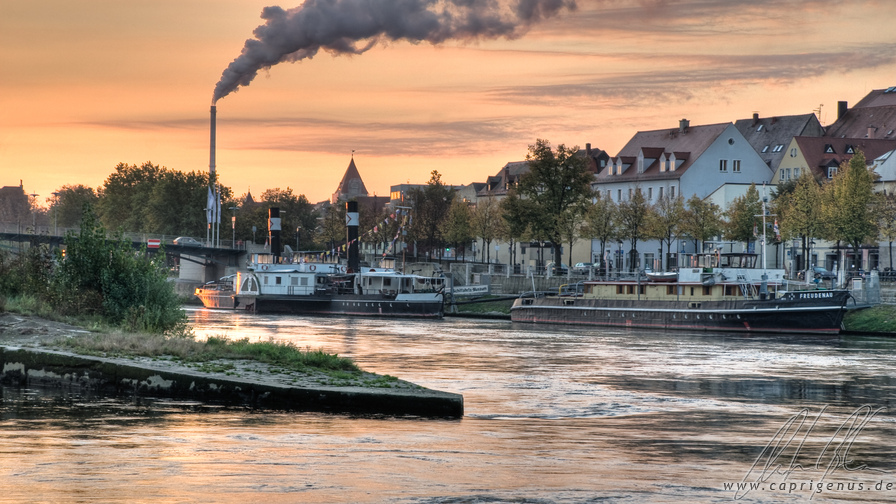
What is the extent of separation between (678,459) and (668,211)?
7673 cm

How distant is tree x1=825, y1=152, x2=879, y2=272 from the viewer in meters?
76.4

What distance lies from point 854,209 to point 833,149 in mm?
31606

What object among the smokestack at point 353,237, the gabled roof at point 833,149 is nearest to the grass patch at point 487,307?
the smokestack at point 353,237

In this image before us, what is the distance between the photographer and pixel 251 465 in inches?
640

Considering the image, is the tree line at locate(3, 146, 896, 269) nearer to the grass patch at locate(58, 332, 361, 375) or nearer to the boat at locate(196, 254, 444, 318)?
the boat at locate(196, 254, 444, 318)

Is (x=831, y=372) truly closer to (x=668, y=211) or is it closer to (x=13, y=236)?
(x=668, y=211)

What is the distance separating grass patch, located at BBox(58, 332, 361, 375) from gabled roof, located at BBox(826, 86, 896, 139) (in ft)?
318

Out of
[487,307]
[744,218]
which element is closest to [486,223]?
[487,307]

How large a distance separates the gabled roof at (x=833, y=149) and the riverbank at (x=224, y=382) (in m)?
86.4

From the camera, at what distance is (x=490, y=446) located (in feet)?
62.0

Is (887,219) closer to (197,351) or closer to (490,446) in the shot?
(197,351)

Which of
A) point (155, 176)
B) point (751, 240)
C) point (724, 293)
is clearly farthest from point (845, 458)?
point (155, 176)

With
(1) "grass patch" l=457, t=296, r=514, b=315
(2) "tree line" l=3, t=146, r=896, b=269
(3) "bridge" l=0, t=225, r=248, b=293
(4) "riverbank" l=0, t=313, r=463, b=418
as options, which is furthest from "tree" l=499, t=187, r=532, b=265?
(4) "riverbank" l=0, t=313, r=463, b=418

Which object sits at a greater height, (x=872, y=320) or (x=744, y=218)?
(x=744, y=218)
